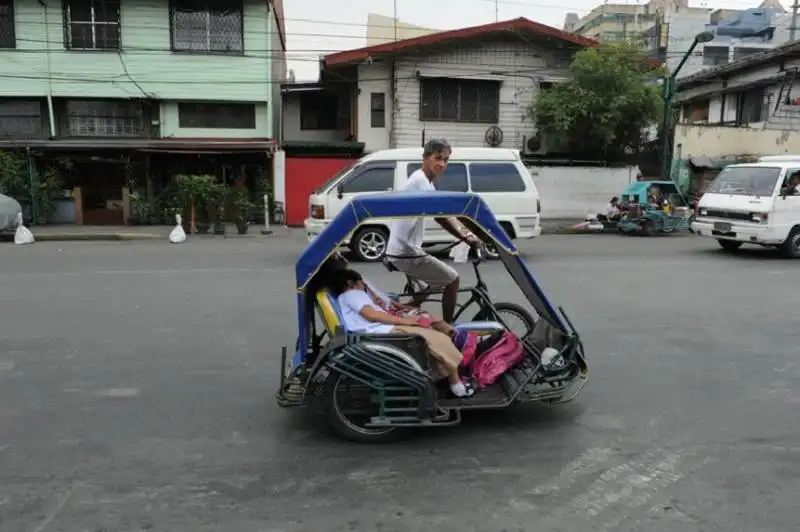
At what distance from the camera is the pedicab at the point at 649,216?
61.8ft

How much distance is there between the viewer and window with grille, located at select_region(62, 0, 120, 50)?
2161cm

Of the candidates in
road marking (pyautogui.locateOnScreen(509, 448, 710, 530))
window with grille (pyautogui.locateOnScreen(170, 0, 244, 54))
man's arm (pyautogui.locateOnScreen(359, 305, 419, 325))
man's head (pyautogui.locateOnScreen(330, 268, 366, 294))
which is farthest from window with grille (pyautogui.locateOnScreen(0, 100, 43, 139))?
road marking (pyautogui.locateOnScreen(509, 448, 710, 530))

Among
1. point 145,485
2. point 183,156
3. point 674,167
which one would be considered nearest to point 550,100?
point 674,167

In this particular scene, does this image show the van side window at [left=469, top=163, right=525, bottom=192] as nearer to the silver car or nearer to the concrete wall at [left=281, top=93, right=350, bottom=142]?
the silver car

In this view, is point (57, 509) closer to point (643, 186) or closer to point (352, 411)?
point (352, 411)

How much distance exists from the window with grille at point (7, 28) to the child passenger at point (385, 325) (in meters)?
21.6

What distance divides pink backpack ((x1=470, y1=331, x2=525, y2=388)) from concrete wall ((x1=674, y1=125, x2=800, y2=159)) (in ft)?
78.2

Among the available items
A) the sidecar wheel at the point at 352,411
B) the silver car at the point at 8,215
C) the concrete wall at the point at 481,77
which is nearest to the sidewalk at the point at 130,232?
the silver car at the point at 8,215

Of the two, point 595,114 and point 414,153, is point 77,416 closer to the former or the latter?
point 414,153

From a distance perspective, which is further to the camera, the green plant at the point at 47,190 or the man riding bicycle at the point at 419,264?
the green plant at the point at 47,190

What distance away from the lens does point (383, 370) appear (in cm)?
415

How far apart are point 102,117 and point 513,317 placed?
20.1 metres

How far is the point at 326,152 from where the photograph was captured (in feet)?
75.0

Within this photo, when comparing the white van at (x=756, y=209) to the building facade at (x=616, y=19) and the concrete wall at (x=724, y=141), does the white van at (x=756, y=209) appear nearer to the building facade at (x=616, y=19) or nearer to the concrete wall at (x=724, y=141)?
the concrete wall at (x=724, y=141)
